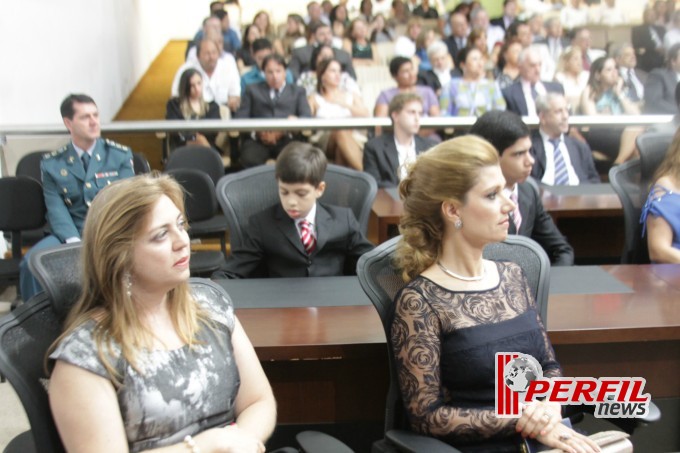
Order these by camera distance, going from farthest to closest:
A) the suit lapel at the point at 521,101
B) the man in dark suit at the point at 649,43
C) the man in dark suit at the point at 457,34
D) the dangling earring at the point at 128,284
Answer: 1. the man in dark suit at the point at 649,43
2. the man in dark suit at the point at 457,34
3. the suit lapel at the point at 521,101
4. the dangling earring at the point at 128,284

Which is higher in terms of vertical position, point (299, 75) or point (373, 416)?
point (299, 75)

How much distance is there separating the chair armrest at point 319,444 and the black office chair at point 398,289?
15cm

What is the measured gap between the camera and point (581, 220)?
4051 millimetres

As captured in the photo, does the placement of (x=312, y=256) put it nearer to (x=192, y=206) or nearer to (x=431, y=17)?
(x=192, y=206)

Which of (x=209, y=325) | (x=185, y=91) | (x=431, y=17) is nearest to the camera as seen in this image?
(x=209, y=325)

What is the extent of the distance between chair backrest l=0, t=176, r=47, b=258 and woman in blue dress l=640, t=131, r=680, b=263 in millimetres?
2674

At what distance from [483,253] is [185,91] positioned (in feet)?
13.2

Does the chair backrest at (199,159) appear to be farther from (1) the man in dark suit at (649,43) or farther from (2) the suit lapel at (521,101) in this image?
(1) the man in dark suit at (649,43)

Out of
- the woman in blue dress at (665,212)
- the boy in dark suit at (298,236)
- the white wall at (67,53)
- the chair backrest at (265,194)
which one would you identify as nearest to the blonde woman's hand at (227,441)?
the boy in dark suit at (298,236)

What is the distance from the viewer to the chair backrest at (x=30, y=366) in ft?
5.15

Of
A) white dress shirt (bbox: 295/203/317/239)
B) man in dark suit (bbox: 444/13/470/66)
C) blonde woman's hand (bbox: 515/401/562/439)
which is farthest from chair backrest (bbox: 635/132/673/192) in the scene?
man in dark suit (bbox: 444/13/470/66)

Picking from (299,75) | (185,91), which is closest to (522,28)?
(299,75)

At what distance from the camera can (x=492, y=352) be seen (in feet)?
6.08

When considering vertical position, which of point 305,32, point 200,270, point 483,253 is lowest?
point 200,270
